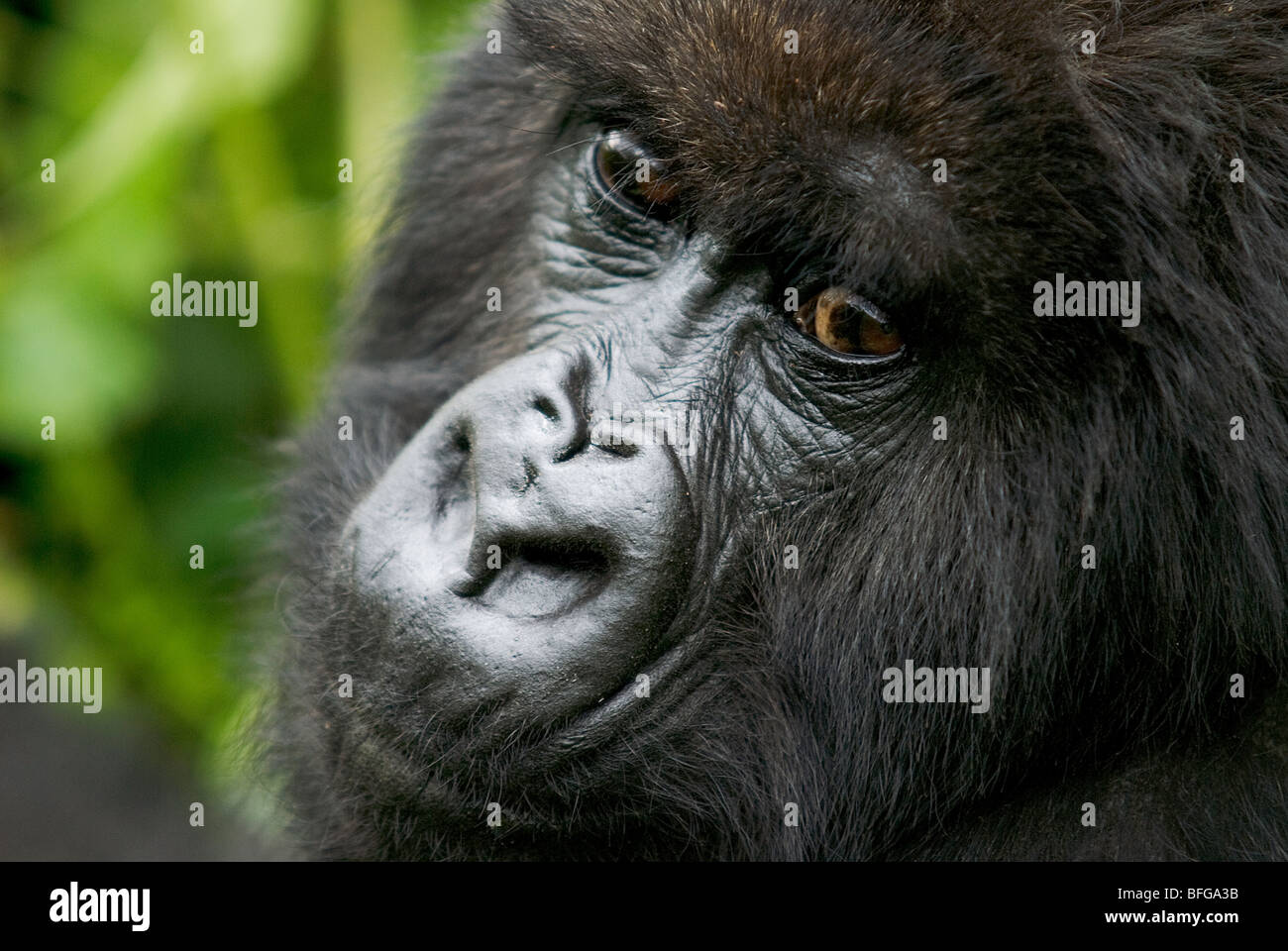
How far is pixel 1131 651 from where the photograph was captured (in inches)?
89.3

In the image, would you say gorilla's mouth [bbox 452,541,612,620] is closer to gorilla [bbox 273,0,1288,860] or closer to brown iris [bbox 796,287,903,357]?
gorilla [bbox 273,0,1288,860]

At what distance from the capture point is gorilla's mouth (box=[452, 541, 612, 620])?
213 cm

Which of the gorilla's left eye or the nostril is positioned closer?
the nostril

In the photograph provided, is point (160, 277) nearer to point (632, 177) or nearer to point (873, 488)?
point (632, 177)

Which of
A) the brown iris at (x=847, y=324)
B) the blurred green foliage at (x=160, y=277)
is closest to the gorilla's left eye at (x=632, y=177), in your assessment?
the brown iris at (x=847, y=324)

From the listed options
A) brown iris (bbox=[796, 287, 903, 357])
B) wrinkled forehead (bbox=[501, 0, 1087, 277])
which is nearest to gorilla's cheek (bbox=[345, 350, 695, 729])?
brown iris (bbox=[796, 287, 903, 357])

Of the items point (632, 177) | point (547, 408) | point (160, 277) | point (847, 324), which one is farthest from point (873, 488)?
point (160, 277)

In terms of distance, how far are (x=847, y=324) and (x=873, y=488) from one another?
0.26m

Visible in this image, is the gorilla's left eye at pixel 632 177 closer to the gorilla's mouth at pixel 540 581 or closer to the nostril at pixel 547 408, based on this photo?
the nostril at pixel 547 408

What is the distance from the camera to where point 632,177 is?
250 cm

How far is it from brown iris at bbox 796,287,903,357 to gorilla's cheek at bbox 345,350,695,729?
12.4 inches

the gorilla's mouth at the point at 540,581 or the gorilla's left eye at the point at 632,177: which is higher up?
the gorilla's left eye at the point at 632,177

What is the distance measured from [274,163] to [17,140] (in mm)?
998

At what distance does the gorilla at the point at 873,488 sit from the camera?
2.09 meters
